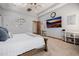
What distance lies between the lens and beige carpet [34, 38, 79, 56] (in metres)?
1.63

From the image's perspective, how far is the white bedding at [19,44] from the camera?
140 centimetres

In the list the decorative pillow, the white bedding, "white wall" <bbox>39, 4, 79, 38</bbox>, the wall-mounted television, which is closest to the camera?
the white bedding

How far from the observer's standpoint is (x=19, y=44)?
Result: 1.51 meters

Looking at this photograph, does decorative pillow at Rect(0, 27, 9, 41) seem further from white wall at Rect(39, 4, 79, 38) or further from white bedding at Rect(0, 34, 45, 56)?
white wall at Rect(39, 4, 79, 38)

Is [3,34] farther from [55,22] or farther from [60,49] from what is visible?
[60,49]

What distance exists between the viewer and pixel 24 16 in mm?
1722

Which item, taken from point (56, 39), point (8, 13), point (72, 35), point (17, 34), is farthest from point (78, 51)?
point (8, 13)

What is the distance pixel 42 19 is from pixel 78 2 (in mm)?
794

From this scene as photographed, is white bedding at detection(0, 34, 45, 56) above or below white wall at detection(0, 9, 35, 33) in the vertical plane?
below

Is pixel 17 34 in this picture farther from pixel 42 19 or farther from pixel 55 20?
pixel 55 20

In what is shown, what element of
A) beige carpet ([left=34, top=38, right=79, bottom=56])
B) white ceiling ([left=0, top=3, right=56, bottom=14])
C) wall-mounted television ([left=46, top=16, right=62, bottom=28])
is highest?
white ceiling ([left=0, top=3, right=56, bottom=14])

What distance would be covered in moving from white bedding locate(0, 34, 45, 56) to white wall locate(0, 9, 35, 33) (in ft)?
0.44

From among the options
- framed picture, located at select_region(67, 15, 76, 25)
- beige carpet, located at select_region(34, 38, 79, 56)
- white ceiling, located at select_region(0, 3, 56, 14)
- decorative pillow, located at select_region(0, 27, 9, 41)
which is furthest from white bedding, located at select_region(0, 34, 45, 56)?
framed picture, located at select_region(67, 15, 76, 25)

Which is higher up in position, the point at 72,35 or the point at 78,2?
the point at 78,2
